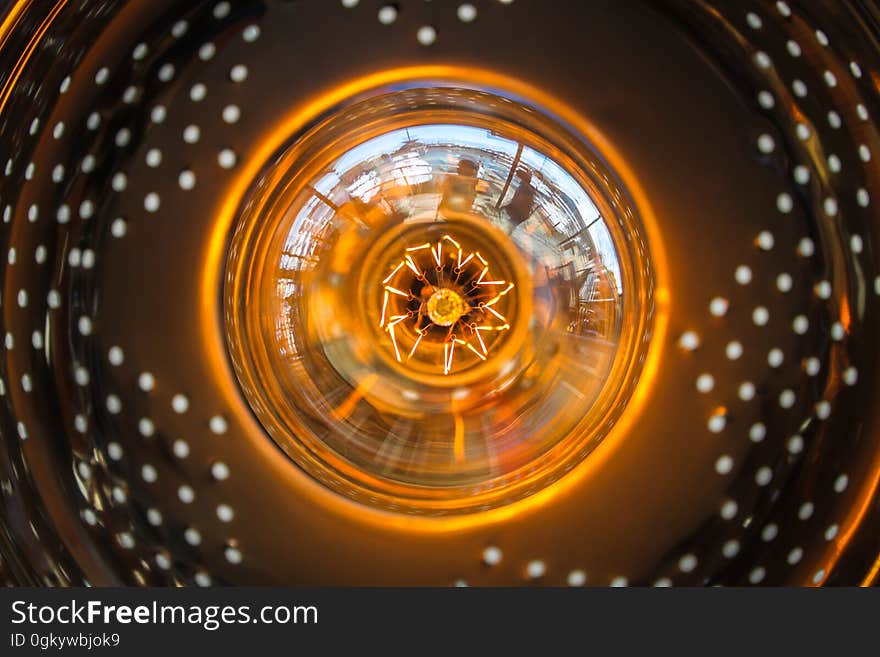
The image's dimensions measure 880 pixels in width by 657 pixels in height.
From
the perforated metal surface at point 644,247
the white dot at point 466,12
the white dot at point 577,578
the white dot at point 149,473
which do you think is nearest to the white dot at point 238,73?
the perforated metal surface at point 644,247

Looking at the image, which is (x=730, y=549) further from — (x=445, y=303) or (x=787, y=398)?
(x=445, y=303)

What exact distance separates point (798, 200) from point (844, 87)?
3.3 inches

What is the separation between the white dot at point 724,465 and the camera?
458 mm

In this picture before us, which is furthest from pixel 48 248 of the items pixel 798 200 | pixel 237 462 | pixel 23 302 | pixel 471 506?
pixel 798 200

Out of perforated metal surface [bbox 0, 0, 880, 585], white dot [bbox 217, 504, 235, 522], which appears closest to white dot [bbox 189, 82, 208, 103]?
perforated metal surface [bbox 0, 0, 880, 585]

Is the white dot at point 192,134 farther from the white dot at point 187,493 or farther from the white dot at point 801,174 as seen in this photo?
the white dot at point 801,174

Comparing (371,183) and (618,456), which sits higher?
(371,183)

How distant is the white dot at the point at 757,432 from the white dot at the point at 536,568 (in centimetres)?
14

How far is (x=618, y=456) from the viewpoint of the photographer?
0.46 m

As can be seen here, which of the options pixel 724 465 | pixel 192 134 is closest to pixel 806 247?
pixel 724 465

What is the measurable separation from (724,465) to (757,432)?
0.09 feet

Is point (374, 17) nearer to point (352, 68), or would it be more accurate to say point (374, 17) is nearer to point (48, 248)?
point (352, 68)

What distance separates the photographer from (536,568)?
460 mm

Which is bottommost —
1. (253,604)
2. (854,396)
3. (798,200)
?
(253,604)
